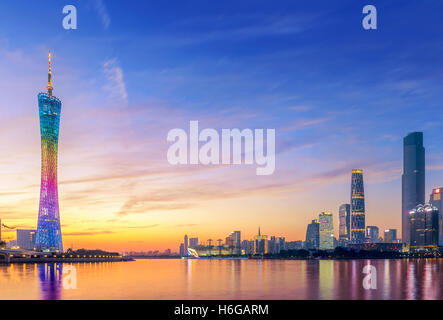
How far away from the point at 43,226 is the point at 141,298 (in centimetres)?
13504

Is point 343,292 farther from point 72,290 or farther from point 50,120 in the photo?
point 50,120

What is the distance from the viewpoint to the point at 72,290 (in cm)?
7619
